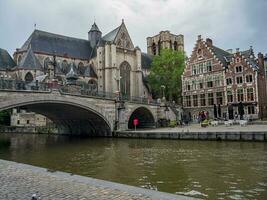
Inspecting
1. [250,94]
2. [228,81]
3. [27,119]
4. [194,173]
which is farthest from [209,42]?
[27,119]

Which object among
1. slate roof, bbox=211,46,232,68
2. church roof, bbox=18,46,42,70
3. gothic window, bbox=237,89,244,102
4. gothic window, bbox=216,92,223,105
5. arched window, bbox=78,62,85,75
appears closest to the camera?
gothic window, bbox=237,89,244,102

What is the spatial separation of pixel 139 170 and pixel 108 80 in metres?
41.0

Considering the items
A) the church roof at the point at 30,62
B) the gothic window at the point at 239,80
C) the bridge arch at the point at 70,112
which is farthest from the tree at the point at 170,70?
the church roof at the point at 30,62

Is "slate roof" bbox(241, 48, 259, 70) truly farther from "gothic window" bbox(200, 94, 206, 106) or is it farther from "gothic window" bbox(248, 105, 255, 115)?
"gothic window" bbox(200, 94, 206, 106)

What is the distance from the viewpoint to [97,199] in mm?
5809

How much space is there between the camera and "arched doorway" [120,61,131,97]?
54.2 metres

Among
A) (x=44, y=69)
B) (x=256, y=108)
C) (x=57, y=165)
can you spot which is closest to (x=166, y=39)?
(x=44, y=69)

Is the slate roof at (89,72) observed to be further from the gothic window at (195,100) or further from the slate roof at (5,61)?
the gothic window at (195,100)

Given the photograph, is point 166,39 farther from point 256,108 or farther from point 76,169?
point 76,169

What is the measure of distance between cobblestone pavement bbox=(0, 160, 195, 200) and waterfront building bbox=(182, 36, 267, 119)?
34477 millimetres

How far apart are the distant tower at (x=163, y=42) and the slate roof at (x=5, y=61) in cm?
3829

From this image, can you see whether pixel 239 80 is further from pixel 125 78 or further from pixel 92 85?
pixel 92 85

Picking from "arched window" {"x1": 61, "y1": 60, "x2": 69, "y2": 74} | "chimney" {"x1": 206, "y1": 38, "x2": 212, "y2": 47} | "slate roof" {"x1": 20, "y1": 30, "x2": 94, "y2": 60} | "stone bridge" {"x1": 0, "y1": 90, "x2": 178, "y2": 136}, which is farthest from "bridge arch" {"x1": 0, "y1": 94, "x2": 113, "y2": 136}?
"chimney" {"x1": 206, "y1": 38, "x2": 212, "y2": 47}

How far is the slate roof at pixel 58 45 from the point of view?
50656mm
